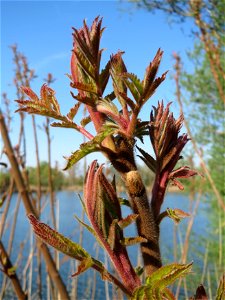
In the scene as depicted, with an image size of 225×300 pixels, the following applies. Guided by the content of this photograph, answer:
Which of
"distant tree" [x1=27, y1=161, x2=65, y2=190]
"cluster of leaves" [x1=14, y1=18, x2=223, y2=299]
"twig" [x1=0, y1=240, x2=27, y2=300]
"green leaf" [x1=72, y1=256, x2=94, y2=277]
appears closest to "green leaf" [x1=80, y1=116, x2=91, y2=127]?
"cluster of leaves" [x1=14, y1=18, x2=223, y2=299]

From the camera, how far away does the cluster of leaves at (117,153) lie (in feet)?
0.83

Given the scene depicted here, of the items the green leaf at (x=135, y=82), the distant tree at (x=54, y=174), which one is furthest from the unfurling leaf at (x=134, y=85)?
the distant tree at (x=54, y=174)

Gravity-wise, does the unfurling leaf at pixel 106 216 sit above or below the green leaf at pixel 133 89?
below

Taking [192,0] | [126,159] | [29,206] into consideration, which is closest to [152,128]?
[126,159]

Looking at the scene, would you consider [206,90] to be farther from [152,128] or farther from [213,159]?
[152,128]

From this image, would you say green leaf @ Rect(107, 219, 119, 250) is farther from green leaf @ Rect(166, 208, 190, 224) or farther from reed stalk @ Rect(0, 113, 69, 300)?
reed stalk @ Rect(0, 113, 69, 300)

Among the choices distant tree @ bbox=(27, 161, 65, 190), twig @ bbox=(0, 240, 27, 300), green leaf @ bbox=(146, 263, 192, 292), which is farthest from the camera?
distant tree @ bbox=(27, 161, 65, 190)

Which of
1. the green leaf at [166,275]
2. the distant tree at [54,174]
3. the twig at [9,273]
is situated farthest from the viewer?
the distant tree at [54,174]

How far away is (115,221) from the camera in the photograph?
25cm

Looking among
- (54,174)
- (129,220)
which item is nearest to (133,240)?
(129,220)

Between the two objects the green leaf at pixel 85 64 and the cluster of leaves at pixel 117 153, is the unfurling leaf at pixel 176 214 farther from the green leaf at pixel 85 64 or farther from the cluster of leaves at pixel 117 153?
the green leaf at pixel 85 64

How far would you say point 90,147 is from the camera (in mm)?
269

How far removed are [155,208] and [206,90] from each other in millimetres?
5042

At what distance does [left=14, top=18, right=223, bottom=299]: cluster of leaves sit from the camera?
0.25 meters
